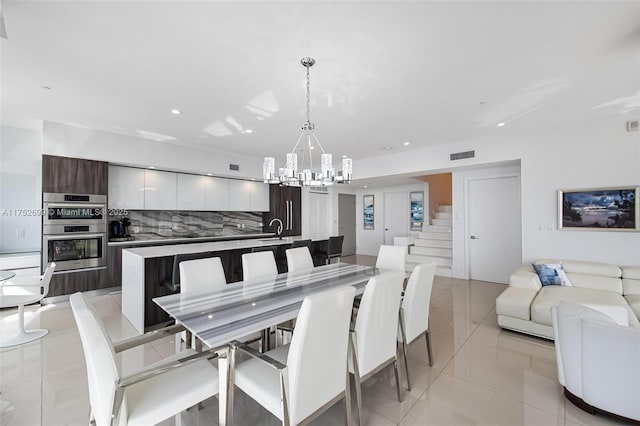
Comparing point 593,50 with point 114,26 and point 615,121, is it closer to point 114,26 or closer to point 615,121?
point 615,121

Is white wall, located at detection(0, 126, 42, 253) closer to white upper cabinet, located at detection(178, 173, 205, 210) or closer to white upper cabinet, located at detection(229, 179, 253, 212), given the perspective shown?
white upper cabinet, located at detection(178, 173, 205, 210)

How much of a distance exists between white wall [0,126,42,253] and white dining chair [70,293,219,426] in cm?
456

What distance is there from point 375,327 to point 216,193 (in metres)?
5.10

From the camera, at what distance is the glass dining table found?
4.80 ft

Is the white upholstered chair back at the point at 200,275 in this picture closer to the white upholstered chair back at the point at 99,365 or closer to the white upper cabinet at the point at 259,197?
the white upholstered chair back at the point at 99,365

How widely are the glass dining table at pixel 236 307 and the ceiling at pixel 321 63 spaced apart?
202 centimetres

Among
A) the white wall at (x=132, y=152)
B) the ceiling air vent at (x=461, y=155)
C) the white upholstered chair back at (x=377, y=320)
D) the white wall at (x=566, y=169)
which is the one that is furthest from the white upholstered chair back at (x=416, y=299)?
the white wall at (x=132, y=152)

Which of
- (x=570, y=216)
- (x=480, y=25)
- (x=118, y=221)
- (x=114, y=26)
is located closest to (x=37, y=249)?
(x=118, y=221)

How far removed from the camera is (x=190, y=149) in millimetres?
5312

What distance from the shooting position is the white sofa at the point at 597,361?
5.56 ft

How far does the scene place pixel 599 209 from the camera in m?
3.86

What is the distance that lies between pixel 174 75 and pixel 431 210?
7066 mm

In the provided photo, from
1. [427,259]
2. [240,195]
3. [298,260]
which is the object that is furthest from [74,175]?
[427,259]

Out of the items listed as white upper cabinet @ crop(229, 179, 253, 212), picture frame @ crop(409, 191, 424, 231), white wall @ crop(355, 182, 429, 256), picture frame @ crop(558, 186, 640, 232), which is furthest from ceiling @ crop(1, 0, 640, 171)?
white wall @ crop(355, 182, 429, 256)
